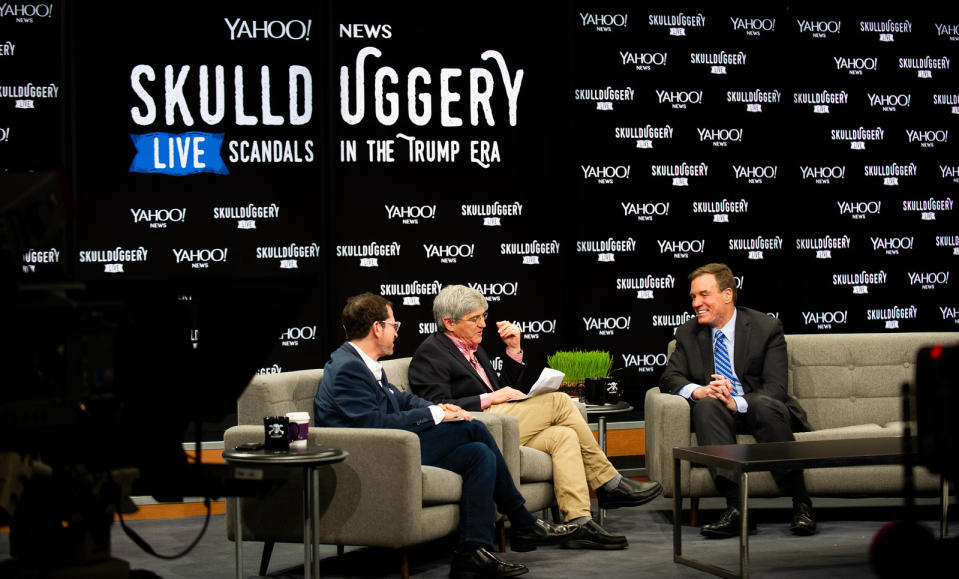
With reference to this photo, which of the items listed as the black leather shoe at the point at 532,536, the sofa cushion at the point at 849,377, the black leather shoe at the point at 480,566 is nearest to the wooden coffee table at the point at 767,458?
the black leather shoe at the point at 532,536

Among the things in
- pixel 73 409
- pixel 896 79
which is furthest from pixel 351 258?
pixel 73 409

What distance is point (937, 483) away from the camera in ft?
17.4

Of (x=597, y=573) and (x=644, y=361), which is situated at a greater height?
(x=644, y=361)

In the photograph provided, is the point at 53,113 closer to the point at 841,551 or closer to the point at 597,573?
the point at 597,573

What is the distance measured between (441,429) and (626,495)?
3.59 feet

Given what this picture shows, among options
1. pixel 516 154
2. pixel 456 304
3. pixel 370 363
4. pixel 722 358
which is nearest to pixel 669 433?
→ pixel 722 358

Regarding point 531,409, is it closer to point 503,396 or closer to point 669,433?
Result: point 503,396

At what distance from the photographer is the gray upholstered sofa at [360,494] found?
4.35 metres

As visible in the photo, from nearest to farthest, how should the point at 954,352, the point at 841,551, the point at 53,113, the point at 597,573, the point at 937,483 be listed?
1. the point at 954,352
2. the point at 597,573
3. the point at 841,551
4. the point at 937,483
5. the point at 53,113

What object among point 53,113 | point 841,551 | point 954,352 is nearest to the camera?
point 954,352

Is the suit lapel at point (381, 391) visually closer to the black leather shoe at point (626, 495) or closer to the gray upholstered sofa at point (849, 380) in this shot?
the black leather shoe at point (626, 495)

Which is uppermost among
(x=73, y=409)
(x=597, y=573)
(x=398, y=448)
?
(x=73, y=409)

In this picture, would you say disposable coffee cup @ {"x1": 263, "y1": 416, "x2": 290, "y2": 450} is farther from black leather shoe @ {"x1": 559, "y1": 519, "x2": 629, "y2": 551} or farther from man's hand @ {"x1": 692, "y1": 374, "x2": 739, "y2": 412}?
man's hand @ {"x1": 692, "y1": 374, "x2": 739, "y2": 412}

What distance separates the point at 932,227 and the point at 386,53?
345cm
